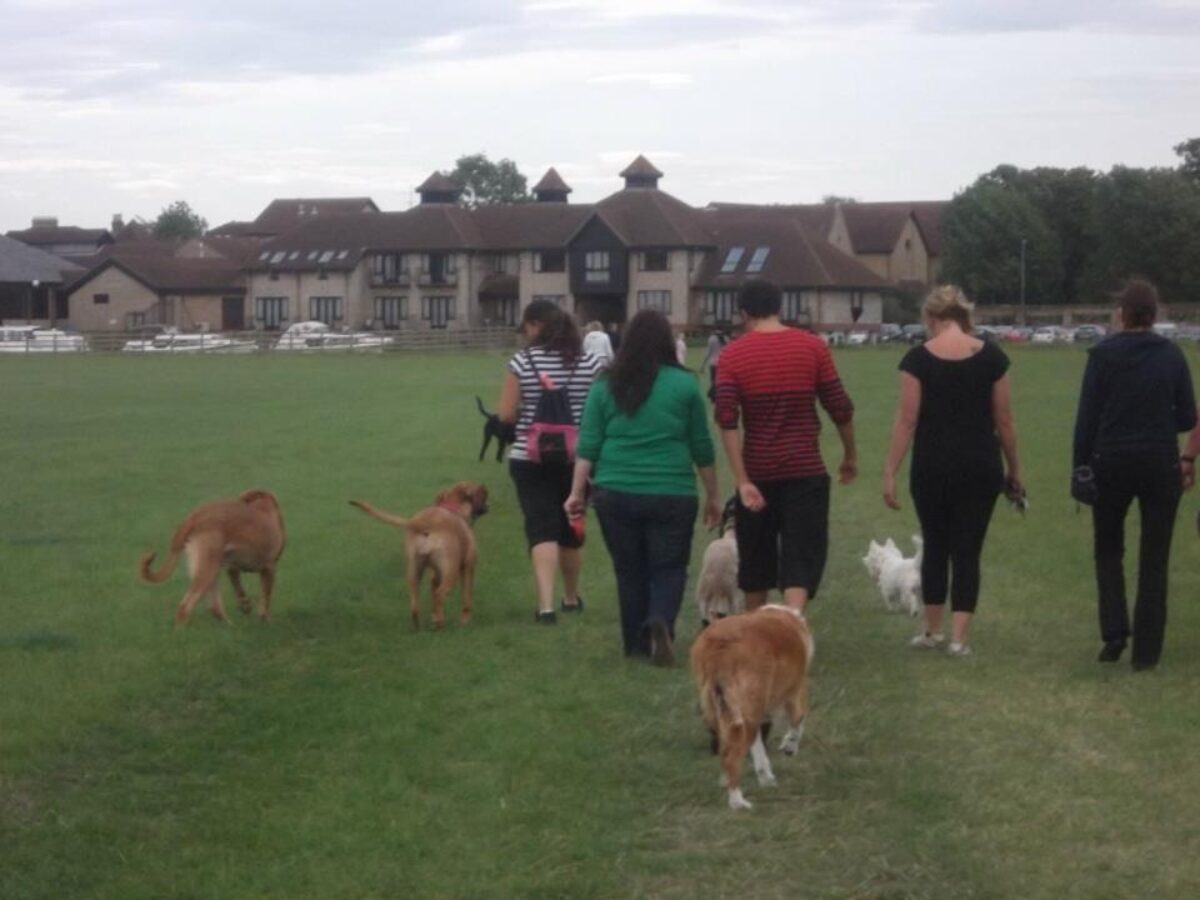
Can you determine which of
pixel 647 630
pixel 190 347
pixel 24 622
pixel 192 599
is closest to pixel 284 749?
pixel 647 630

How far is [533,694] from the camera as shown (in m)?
9.49

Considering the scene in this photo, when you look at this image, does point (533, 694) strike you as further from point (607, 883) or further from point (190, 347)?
point (190, 347)

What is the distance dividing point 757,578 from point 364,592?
4.23 meters

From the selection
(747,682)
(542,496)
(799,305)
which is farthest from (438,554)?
(799,305)

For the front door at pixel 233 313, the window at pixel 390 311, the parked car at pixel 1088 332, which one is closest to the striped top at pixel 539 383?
the parked car at pixel 1088 332

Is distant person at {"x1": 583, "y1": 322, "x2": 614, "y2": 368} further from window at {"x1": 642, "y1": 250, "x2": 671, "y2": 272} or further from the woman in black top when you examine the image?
window at {"x1": 642, "y1": 250, "x2": 671, "y2": 272}

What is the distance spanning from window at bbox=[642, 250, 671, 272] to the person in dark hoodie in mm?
82280

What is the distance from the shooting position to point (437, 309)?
9856 cm

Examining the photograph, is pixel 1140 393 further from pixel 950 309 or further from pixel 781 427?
pixel 781 427

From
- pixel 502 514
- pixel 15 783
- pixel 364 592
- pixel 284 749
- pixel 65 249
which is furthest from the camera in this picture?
pixel 65 249

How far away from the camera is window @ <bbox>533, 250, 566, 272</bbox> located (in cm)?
9475

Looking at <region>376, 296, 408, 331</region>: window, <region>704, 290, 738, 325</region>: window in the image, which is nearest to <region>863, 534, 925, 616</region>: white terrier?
<region>704, 290, 738, 325</region>: window

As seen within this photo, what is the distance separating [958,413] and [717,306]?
269 ft

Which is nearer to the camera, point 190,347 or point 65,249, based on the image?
point 190,347
